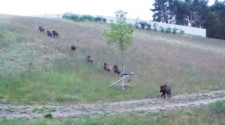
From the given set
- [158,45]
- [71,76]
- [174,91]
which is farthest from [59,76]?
[158,45]

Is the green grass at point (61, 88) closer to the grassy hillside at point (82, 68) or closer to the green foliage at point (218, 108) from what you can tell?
the grassy hillside at point (82, 68)

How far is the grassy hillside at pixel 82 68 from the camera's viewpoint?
29109mm

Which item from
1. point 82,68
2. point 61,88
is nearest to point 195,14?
point 82,68

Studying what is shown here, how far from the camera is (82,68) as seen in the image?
3622 cm

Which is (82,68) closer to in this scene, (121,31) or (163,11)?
(121,31)

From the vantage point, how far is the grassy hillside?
2911 cm

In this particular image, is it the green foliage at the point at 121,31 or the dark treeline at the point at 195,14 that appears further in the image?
the dark treeline at the point at 195,14

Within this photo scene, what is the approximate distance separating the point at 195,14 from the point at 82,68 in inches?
3223

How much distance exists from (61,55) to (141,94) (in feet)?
38.5

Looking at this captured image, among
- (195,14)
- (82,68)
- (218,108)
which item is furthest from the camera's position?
(195,14)

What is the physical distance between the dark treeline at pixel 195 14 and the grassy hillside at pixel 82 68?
4488cm

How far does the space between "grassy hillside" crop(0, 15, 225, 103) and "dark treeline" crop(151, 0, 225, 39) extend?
44884 mm

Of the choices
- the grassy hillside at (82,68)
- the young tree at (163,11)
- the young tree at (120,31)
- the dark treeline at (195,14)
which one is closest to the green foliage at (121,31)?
the young tree at (120,31)

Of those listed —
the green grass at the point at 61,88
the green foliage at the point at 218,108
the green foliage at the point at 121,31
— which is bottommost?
the green grass at the point at 61,88
